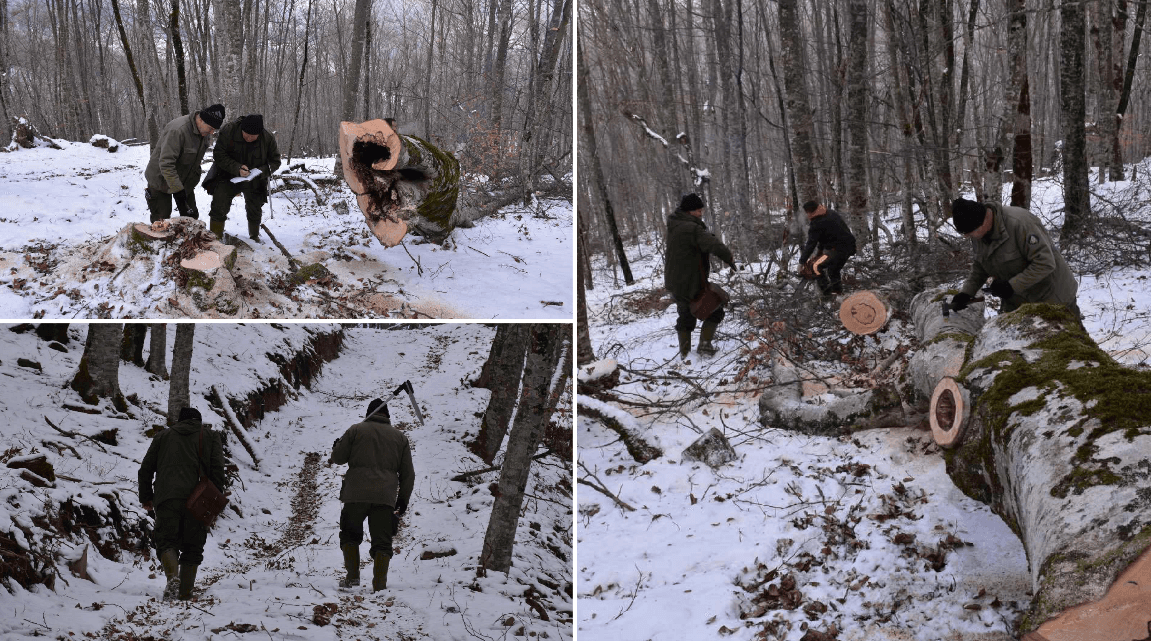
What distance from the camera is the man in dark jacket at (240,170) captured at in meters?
5.73

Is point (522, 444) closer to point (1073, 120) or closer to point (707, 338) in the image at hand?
point (707, 338)

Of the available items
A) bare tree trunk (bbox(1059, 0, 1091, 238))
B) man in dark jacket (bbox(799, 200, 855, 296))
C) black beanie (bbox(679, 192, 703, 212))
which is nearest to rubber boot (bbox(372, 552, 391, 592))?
black beanie (bbox(679, 192, 703, 212))

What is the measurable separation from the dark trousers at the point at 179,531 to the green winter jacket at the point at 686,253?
4794 mm

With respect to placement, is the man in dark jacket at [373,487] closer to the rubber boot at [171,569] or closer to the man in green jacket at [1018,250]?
the rubber boot at [171,569]

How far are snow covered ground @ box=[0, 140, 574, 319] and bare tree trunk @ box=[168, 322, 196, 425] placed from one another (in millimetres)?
936

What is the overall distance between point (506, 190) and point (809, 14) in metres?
16.2

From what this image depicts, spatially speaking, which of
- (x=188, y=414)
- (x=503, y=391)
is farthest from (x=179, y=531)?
(x=503, y=391)

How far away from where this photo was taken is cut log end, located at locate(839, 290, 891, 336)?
716 cm

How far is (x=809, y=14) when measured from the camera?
2105 centimetres

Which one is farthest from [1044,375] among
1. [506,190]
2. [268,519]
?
[506,190]

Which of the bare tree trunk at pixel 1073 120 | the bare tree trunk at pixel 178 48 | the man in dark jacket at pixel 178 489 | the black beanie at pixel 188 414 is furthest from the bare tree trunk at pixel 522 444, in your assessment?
the bare tree trunk at pixel 1073 120

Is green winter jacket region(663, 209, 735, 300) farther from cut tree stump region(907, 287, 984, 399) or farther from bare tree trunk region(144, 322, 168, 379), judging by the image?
bare tree trunk region(144, 322, 168, 379)

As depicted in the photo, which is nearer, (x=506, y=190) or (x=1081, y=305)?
(x=1081, y=305)

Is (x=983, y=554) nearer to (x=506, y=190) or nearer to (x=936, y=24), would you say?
(x=506, y=190)
